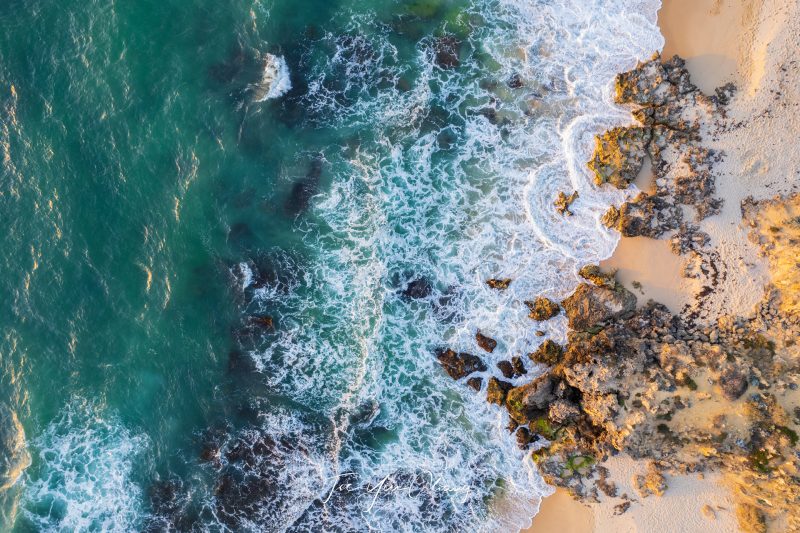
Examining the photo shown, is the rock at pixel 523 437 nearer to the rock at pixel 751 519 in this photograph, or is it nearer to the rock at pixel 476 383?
the rock at pixel 476 383

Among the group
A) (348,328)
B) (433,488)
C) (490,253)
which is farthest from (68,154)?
(433,488)

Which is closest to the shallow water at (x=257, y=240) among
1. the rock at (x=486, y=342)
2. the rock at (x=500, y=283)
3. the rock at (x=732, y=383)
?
the rock at (x=500, y=283)

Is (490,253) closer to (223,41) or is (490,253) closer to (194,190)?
(194,190)

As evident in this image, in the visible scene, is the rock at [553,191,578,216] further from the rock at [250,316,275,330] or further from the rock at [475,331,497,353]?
the rock at [250,316,275,330]

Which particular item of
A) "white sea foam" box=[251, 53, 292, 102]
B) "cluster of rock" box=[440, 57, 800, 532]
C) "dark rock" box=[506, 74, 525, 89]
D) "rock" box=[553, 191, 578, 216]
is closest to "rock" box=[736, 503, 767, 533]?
"cluster of rock" box=[440, 57, 800, 532]

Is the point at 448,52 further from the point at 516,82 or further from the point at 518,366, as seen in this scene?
the point at 518,366

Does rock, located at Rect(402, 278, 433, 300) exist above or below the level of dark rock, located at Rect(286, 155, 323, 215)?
below
